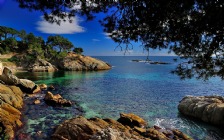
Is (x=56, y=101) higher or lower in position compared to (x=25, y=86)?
lower

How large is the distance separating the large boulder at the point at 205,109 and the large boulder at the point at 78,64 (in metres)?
72.9

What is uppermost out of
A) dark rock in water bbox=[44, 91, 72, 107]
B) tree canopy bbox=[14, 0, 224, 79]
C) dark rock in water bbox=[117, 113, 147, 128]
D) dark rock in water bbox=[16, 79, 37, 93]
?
tree canopy bbox=[14, 0, 224, 79]

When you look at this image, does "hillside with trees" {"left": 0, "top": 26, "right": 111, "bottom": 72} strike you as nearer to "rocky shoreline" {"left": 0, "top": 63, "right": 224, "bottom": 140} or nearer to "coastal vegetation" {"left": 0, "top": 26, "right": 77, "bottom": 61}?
"coastal vegetation" {"left": 0, "top": 26, "right": 77, "bottom": 61}

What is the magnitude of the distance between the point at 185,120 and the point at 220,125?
153 inches

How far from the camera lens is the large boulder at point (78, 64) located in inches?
3788

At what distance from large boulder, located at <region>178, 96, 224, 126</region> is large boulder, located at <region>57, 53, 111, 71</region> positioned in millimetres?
72851

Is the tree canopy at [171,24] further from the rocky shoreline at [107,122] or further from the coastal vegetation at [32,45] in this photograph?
the coastal vegetation at [32,45]

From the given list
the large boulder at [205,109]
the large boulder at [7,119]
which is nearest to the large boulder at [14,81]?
the large boulder at [7,119]

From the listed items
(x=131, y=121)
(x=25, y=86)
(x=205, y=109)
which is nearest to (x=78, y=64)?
(x=25, y=86)

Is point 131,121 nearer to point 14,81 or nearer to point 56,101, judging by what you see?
point 56,101

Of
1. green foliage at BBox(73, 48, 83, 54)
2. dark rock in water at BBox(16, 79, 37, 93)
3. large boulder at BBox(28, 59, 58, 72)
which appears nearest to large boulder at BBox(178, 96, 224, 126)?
dark rock in water at BBox(16, 79, 37, 93)

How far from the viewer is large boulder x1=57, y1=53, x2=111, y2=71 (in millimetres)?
96206

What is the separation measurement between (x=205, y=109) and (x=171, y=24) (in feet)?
65.8

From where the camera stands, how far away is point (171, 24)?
27.4ft
